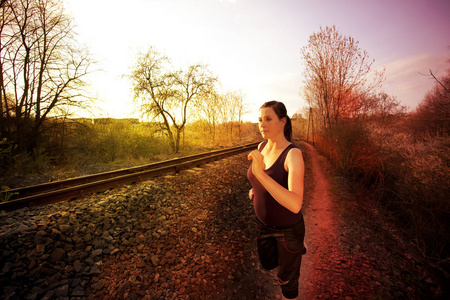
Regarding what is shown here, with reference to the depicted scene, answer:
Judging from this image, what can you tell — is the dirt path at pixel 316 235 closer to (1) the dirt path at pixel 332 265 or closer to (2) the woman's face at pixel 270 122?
(1) the dirt path at pixel 332 265

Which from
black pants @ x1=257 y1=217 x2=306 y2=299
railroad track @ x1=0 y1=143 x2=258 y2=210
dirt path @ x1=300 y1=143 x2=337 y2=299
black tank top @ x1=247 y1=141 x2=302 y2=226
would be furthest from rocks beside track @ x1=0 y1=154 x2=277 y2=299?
black tank top @ x1=247 y1=141 x2=302 y2=226

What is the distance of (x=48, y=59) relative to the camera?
399 inches

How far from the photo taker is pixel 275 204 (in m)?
1.58

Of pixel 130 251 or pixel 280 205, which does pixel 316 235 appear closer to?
pixel 280 205

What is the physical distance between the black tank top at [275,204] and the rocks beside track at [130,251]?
5.90 feet

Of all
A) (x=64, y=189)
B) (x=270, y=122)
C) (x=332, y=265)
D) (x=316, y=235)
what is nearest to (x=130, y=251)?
(x=64, y=189)

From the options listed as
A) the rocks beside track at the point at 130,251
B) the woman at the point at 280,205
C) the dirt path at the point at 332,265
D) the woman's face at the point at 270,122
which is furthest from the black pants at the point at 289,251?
the dirt path at the point at 332,265

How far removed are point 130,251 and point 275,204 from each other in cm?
280

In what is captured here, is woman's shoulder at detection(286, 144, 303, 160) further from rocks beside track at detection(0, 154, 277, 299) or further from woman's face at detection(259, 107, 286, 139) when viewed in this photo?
rocks beside track at detection(0, 154, 277, 299)

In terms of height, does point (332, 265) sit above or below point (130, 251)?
below

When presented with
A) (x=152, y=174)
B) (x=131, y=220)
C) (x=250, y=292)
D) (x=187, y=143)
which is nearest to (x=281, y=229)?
(x=250, y=292)

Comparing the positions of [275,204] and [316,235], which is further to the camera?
[316,235]

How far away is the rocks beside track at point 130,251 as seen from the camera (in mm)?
2438

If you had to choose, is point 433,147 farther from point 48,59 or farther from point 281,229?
point 48,59
